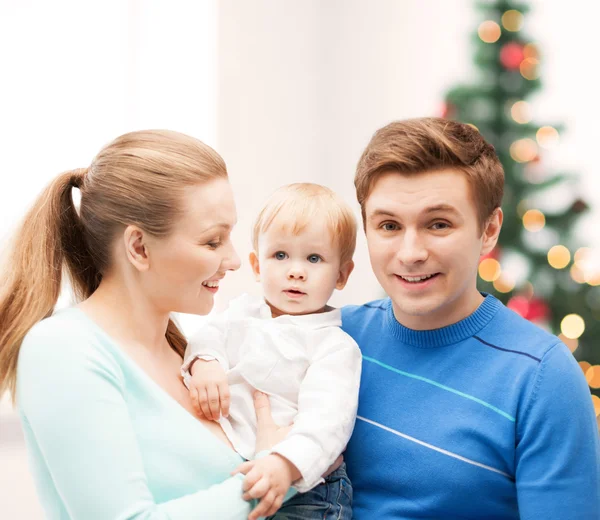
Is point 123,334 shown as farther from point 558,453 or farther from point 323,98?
point 323,98

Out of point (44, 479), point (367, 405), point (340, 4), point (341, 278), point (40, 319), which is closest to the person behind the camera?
point (44, 479)

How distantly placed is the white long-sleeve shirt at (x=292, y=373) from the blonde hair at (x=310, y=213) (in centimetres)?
18

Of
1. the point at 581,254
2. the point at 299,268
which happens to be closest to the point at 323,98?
the point at 581,254

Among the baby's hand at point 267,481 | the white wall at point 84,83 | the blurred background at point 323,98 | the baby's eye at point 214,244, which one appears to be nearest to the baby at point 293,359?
the baby's hand at point 267,481

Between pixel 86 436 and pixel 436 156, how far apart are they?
94 cm

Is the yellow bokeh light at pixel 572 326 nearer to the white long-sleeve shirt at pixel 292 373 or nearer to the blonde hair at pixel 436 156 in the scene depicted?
the blonde hair at pixel 436 156

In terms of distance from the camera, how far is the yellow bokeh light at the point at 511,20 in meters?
3.13

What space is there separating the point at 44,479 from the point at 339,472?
614 mm

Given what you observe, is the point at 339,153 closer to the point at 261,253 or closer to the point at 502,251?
the point at 502,251

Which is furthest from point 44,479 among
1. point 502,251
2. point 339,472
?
point 502,251

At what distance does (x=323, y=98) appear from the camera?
4410 mm

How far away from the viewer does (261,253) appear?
5.92 ft

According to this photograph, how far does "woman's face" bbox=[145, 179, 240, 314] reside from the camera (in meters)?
1.51

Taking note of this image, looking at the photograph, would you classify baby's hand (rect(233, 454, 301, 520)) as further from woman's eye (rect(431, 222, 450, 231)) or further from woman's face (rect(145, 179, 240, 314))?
woman's eye (rect(431, 222, 450, 231))
